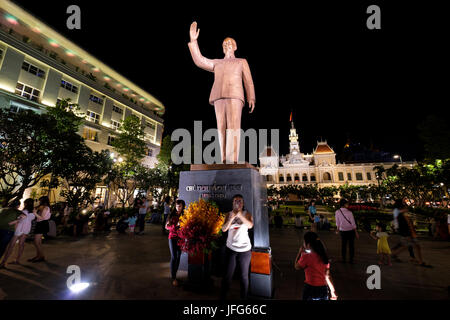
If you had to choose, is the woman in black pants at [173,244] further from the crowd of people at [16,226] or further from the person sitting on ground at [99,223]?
the person sitting on ground at [99,223]

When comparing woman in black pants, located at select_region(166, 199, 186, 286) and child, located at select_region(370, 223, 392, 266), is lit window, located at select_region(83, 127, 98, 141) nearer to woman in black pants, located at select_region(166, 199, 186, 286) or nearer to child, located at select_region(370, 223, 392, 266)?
woman in black pants, located at select_region(166, 199, 186, 286)

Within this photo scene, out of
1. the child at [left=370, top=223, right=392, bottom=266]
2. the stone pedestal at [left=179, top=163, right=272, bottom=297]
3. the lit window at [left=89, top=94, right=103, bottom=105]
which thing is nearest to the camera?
the stone pedestal at [left=179, top=163, right=272, bottom=297]

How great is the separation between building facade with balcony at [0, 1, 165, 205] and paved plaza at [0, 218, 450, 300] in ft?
59.0

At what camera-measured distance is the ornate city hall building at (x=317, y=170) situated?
6788cm

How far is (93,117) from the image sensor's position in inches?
1085

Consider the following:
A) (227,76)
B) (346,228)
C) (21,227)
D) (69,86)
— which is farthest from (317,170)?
(21,227)

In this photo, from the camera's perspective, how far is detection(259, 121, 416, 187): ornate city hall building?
223 ft

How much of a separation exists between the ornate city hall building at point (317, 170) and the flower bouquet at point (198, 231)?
68.4 meters

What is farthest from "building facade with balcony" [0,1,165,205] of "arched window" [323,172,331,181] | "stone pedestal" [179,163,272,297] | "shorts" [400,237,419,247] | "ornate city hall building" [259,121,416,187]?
"arched window" [323,172,331,181]

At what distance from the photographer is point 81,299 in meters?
3.34

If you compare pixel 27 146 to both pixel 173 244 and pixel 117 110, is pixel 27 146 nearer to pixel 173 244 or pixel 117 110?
pixel 173 244

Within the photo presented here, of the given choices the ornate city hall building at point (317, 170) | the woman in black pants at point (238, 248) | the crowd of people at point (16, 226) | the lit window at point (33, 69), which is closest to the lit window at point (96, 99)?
the lit window at point (33, 69)

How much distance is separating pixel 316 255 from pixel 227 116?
392cm
